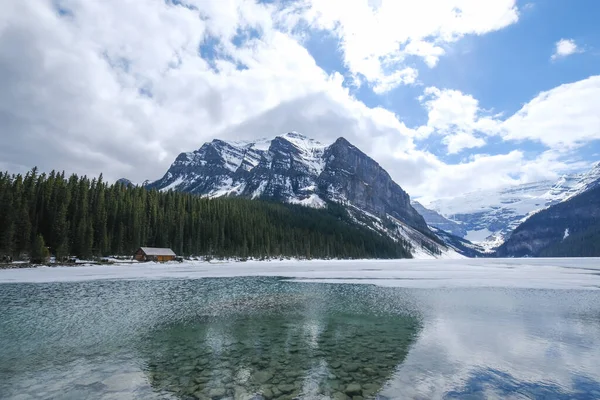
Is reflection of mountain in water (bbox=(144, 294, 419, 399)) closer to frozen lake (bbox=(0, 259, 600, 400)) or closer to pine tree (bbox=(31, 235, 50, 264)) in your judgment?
frozen lake (bbox=(0, 259, 600, 400))

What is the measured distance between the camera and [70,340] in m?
19.6

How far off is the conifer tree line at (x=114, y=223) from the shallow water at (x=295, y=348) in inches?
2414

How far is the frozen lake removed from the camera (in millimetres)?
13125

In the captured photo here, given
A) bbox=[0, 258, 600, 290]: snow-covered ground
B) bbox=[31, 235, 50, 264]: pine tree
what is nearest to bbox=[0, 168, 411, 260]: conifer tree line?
bbox=[31, 235, 50, 264]: pine tree

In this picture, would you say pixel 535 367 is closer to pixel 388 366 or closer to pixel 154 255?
pixel 388 366

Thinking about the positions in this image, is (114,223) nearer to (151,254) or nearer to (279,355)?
(151,254)

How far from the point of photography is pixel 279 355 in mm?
17438

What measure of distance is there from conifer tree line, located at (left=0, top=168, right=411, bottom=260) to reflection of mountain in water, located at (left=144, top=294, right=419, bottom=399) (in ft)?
243

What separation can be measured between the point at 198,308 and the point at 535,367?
78.7 feet

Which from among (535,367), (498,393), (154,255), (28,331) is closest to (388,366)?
(498,393)

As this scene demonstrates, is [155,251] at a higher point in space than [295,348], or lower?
higher

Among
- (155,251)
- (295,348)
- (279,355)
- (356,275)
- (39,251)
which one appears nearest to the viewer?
(279,355)

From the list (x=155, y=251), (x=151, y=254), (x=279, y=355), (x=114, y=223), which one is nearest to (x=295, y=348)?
(x=279, y=355)

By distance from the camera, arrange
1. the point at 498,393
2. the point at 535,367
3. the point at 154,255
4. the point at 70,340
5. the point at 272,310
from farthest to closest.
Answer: the point at 154,255
the point at 272,310
the point at 70,340
the point at 535,367
the point at 498,393
